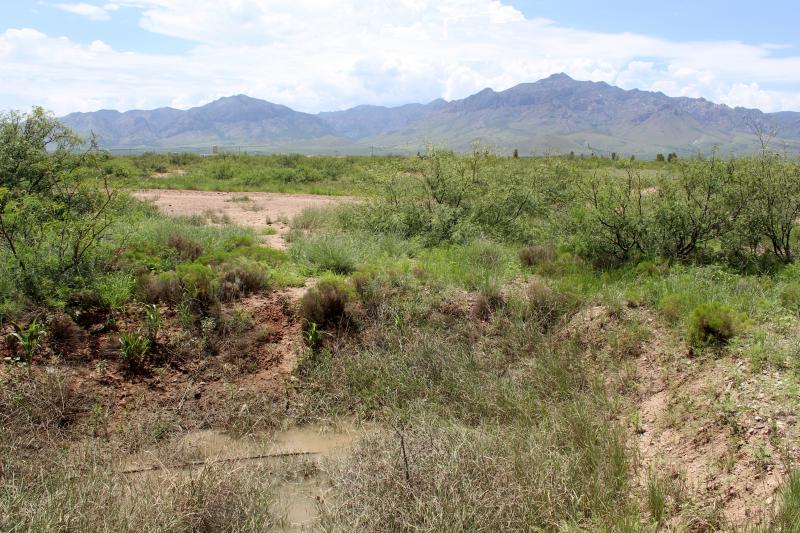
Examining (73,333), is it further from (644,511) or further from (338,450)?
(644,511)

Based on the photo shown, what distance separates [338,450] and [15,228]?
19.6ft

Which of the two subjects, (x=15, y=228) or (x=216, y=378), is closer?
(x=216, y=378)

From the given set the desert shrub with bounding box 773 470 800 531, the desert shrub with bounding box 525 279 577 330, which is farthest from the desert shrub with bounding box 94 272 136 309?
the desert shrub with bounding box 773 470 800 531

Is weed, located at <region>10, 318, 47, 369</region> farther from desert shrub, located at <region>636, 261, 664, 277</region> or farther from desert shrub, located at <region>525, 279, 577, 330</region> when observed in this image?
desert shrub, located at <region>636, 261, 664, 277</region>

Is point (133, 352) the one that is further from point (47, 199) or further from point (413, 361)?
point (413, 361)

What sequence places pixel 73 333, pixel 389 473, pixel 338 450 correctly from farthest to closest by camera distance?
pixel 73 333
pixel 338 450
pixel 389 473

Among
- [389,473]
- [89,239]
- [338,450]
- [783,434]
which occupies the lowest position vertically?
[338,450]

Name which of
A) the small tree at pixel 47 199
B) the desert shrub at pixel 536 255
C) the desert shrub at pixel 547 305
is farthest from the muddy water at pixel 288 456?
the desert shrub at pixel 536 255

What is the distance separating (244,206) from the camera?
19.1m

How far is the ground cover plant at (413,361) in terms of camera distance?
471 cm

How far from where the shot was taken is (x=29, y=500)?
185 inches

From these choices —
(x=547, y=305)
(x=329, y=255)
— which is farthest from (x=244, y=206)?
(x=547, y=305)

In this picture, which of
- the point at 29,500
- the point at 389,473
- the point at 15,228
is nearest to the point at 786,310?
the point at 389,473

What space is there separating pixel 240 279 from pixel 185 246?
2.38 metres
